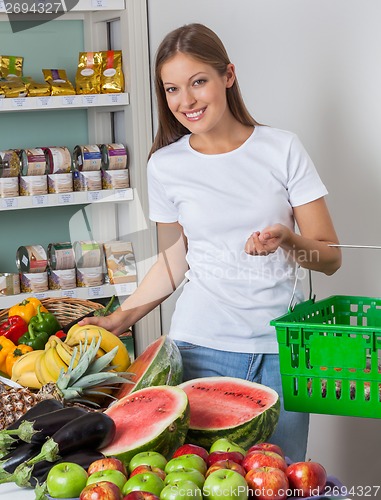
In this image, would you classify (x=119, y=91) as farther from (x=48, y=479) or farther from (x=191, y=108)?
(x=48, y=479)

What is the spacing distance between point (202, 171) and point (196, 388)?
490mm

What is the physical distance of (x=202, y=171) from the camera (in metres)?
1.78

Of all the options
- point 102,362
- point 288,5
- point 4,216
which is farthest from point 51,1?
point 102,362

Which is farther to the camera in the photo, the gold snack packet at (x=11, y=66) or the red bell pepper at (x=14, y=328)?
the gold snack packet at (x=11, y=66)

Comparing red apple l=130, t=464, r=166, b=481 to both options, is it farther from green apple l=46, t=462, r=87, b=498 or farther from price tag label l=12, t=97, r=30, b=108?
price tag label l=12, t=97, r=30, b=108

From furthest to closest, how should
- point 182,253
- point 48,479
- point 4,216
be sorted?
point 4,216 → point 182,253 → point 48,479

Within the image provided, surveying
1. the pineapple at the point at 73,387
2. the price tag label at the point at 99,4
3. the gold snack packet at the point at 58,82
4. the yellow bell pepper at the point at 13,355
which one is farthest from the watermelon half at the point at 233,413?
the price tag label at the point at 99,4

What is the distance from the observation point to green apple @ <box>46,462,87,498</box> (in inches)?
45.0

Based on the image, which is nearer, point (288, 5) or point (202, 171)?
point (202, 171)

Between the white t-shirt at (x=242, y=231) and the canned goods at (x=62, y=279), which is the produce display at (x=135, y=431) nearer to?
the white t-shirt at (x=242, y=231)

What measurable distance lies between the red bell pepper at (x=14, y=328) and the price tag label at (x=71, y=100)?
54.1 inches

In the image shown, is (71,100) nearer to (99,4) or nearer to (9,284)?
(99,4)

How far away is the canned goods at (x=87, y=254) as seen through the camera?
11.3ft

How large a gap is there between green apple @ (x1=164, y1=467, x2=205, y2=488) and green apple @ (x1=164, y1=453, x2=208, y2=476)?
25 millimetres
